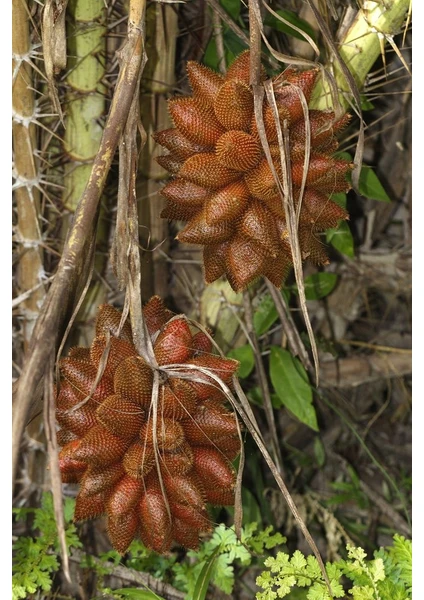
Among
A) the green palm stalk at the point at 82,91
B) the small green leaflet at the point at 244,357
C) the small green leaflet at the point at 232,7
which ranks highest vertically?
the small green leaflet at the point at 232,7

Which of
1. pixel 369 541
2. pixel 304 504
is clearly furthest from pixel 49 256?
pixel 369 541

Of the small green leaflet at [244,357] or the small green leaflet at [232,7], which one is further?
the small green leaflet at [244,357]

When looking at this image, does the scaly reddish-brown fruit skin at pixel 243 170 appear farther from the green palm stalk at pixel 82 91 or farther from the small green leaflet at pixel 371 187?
the small green leaflet at pixel 371 187

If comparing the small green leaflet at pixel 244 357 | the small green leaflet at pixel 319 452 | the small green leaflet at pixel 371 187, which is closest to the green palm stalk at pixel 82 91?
the small green leaflet at pixel 244 357

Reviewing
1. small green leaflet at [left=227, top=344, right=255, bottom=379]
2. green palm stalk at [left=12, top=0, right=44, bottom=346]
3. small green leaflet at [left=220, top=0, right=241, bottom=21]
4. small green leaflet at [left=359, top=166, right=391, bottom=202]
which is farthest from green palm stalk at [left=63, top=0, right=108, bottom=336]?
small green leaflet at [left=359, top=166, right=391, bottom=202]

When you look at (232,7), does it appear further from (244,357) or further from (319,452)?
(319,452)
